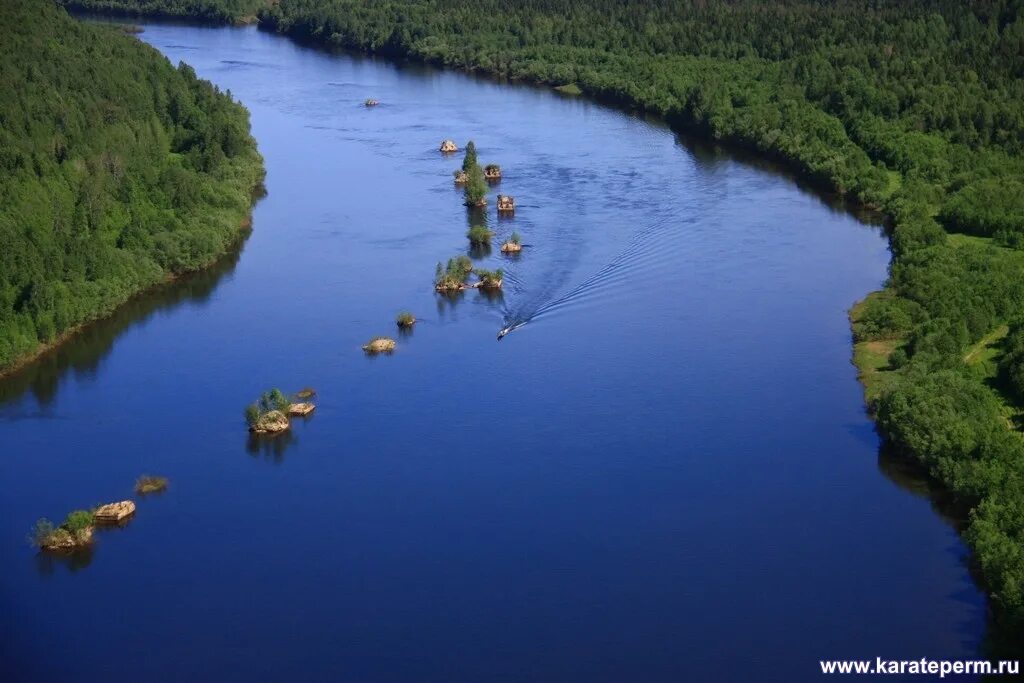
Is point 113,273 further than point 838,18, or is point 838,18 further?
point 838,18

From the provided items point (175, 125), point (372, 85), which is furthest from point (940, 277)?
point (372, 85)

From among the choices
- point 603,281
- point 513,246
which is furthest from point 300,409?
point 513,246

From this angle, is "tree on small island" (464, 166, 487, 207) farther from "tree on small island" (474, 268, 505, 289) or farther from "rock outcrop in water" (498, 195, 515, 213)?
"tree on small island" (474, 268, 505, 289)

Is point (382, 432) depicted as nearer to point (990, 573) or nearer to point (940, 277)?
point (990, 573)

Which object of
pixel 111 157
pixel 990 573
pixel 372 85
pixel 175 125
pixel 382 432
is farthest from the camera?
pixel 372 85

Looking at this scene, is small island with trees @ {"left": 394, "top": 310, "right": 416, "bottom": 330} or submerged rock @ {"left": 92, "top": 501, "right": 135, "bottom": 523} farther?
small island with trees @ {"left": 394, "top": 310, "right": 416, "bottom": 330}

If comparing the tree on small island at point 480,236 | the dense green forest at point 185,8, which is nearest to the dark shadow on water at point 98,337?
the tree on small island at point 480,236

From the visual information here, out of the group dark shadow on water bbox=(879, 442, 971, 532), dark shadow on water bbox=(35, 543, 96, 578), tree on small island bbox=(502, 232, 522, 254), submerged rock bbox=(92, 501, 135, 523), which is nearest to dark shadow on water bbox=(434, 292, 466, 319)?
tree on small island bbox=(502, 232, 522, 254)

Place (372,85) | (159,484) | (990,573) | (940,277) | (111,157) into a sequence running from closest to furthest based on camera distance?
(990,573) < (159,484) < (940,277) < (111,157) < (372,85)
